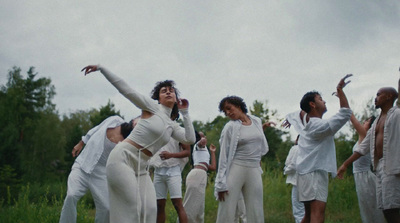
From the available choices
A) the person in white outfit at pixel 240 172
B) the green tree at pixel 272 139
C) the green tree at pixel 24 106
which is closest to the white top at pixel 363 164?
the person in white outfit at pixel 240 172

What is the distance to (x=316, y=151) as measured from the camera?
5.51 m

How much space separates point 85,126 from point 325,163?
57.1 meters

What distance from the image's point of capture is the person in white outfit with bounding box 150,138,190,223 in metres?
7.39

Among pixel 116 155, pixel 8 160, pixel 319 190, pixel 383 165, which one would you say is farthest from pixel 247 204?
pixel 8 160

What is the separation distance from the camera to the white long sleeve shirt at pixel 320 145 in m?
5.35

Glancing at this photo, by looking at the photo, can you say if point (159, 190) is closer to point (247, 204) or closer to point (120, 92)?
point (247, 204)

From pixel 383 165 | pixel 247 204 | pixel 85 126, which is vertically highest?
pixel 85 126

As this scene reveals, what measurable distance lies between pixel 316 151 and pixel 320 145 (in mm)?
97

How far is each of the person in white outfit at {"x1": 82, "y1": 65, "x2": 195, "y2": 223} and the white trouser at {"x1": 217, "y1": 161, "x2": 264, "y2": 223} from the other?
5.35ft

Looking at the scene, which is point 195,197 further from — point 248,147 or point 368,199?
point 368,199

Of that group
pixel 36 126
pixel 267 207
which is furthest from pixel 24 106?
pixel 267 207

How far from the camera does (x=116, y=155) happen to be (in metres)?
4.29

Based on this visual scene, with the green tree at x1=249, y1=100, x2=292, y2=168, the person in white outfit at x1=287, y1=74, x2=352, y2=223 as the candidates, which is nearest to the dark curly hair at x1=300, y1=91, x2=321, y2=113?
the person in white outfit at x1=287, y1=74, x2=352, y2=223

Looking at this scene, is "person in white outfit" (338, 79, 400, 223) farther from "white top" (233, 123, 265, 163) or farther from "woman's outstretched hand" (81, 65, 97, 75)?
"woman's outstretched hand" (81, 65, 97, 75)
